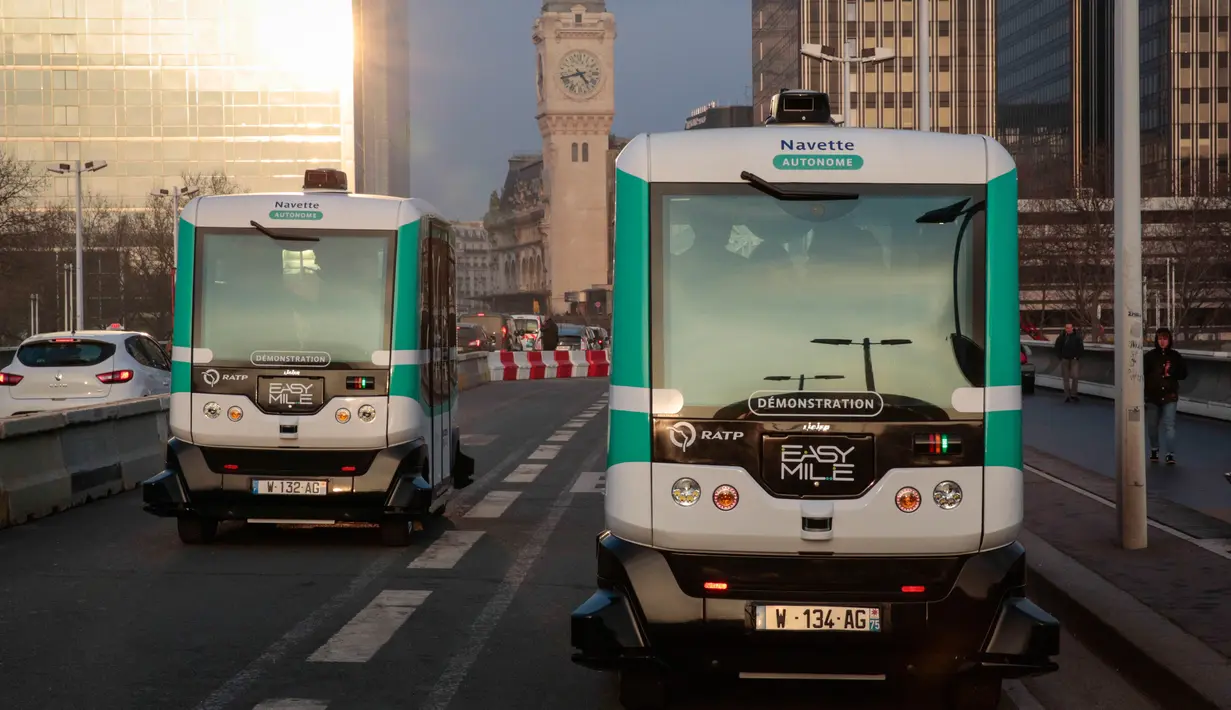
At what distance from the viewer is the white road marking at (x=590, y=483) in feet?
51.3

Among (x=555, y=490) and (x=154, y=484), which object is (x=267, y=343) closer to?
(x=154, y=484)

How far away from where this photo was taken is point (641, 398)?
6320 millimetres

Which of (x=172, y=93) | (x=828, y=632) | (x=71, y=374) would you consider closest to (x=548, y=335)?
(x=71, y=374)

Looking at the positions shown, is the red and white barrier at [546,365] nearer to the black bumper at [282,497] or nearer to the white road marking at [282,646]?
the black bumper at [282,497]

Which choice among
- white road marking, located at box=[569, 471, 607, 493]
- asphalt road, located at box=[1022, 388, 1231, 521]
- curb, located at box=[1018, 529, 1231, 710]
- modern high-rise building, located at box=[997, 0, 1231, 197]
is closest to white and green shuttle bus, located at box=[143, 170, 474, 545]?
white road marking, located at box=[569, 471, 607, 493]

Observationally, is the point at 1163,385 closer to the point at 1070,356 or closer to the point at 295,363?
the point at 295,363

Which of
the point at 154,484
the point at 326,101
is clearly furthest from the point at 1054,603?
the point at 326,101

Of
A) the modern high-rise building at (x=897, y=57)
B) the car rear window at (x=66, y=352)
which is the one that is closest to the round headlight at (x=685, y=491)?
the car rear window at (x=66, y=352)

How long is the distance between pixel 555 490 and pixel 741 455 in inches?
374

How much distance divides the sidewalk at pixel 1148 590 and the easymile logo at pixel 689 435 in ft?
6.98

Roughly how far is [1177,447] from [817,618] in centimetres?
1655

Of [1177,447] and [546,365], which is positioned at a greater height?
[546,365]

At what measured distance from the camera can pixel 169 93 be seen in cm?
11050

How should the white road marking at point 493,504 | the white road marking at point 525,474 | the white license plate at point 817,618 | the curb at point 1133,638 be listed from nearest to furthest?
the white license plate at point 817,618 → the curb at point 1133,638 → the white road marking at point 493,504 → the white road marking at point 525,474
